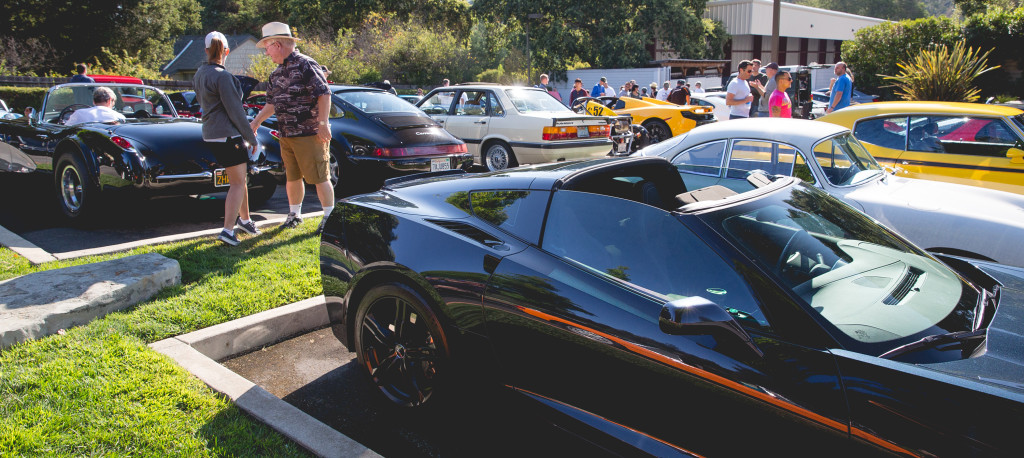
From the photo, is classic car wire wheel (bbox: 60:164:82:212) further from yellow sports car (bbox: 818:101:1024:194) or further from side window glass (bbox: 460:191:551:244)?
yellow sports car (bbox: 818:101:1024:194)

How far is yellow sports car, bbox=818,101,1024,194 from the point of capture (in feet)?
19.6

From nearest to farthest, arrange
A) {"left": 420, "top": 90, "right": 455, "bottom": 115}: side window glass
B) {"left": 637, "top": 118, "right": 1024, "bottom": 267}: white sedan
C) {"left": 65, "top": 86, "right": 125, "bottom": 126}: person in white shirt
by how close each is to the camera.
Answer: {"left": 637, "top": 118, "right": 1024, "bottom": 267}: white sedan < {"left": 65, "top": 86, "right": 125, "bottom": 126}: person in white shirt < {"left": 420, "top": 90, "right": 455, "bottom": 115}: side window glass

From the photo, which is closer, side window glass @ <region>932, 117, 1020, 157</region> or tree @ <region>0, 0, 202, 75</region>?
side window glass @ <region>932, 117, 1020, 157</region>

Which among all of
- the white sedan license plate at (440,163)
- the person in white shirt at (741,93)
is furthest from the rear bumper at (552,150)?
the person in white shirt at (741,93)

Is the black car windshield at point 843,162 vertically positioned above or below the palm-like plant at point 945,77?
below

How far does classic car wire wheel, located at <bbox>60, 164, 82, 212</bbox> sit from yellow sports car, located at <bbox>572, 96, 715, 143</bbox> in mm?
8957

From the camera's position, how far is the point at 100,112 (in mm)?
6809

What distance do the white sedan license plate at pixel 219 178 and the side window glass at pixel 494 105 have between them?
15.6 feet

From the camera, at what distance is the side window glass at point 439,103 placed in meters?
10.8

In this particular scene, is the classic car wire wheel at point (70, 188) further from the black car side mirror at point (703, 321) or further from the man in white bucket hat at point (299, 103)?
the black car side mirror at point (703, 321)

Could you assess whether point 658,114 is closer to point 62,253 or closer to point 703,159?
point 703,159

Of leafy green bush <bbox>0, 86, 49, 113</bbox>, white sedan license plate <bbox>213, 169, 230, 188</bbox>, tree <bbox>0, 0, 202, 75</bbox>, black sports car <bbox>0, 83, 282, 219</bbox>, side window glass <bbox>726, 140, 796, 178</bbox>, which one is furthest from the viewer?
tree <bbox>0, 0, 202, 75</bbox>

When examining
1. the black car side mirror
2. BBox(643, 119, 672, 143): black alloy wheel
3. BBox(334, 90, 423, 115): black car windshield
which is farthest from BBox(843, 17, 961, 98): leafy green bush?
the black car side mirror

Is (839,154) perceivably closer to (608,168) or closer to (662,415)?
(608,168)
